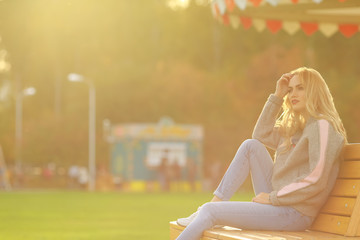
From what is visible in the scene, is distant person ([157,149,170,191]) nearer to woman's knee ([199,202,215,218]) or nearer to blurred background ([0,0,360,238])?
blurred background ([0,0,360,238])

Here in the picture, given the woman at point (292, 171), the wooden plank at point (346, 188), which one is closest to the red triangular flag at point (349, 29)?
the woman at point (292, 171)

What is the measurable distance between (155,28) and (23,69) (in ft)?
40.4

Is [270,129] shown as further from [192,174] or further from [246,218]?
[192,174]

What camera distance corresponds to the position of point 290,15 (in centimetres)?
1062

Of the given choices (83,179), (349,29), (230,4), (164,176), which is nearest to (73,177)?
(83,179)

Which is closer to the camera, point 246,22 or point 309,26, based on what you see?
point 246,22

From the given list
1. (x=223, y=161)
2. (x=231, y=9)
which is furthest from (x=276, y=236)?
(x=223, y=161)

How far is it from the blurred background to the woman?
37.1m

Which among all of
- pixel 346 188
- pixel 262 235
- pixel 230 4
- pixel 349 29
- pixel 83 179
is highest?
pixel 230 4

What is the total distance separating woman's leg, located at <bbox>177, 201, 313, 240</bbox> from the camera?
5.61 metres

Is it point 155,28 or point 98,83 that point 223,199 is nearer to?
point 98,83

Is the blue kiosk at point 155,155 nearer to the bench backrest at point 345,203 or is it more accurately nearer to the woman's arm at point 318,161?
the bench backrest at point 345,203

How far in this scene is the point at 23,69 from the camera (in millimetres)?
71000

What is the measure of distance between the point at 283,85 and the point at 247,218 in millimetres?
1154
